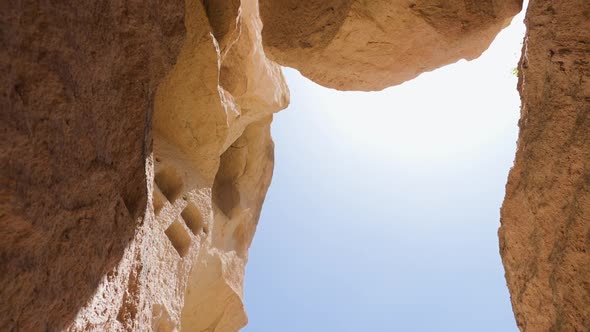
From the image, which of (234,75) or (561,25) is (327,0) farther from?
(561,25)

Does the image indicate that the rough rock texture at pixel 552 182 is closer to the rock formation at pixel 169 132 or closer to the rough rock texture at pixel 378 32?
the rock formation at pixel 169 132

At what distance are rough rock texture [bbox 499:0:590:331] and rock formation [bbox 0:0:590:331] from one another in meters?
0.01

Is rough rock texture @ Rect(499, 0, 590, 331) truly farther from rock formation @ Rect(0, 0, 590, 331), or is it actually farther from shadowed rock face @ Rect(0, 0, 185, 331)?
shadowed rock face @ Rect(0, 0, 185, 331)

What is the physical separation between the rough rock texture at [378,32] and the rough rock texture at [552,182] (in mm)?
1185

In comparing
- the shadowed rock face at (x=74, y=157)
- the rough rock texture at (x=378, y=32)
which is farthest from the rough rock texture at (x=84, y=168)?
the rough rock texture at (x=378, y=32)

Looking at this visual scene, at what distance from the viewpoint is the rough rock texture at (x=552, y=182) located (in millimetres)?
2545

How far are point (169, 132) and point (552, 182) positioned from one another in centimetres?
351

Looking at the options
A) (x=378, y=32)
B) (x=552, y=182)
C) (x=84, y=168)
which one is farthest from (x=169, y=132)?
(x=552, y=182)

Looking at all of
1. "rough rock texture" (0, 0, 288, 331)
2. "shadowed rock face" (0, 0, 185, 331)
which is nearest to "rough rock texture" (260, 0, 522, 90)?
"rough rock texture" (0, 0, 288, 331)

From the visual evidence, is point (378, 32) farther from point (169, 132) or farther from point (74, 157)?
point (74, 157)

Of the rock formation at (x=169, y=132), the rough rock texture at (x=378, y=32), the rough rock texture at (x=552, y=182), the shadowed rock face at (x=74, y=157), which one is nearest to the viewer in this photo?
the shadowed rock face at (x=74, y=157)

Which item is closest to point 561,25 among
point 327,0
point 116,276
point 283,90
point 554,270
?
point 554,270

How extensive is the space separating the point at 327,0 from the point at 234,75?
6.11 ft

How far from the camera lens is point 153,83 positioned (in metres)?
2.78
